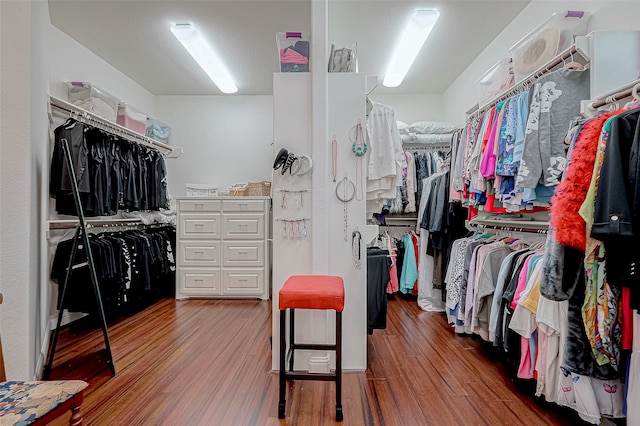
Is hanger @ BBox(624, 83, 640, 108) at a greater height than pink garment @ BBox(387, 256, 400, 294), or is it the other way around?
hanger @ BBox(624, 83, 640, 108)

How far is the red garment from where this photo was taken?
1.38 meters

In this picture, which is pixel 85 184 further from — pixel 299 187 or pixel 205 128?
pixel 205 128

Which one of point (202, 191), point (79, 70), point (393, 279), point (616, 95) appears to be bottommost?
point (393, 279)

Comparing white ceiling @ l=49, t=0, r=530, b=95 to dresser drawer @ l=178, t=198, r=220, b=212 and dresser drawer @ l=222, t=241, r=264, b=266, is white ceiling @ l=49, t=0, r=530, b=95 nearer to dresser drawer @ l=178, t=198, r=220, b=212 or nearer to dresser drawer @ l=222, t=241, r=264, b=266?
dresser drawer @ l=178, t=198, r=220, b=212

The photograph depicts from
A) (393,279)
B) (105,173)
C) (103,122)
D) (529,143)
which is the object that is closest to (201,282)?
(105,173)

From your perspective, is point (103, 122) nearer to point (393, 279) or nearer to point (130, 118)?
point (130, 118)

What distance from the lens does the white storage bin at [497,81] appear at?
8.30ft

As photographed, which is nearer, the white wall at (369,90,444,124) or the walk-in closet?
the walk-in closet

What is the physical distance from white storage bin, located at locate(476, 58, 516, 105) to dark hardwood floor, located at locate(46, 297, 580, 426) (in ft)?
7.08

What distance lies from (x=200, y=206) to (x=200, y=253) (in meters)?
0.61

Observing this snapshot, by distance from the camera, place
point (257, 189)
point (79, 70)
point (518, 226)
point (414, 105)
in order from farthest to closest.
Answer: point (414, 105), point (257, 189), point (79, 70), point (518, 226)

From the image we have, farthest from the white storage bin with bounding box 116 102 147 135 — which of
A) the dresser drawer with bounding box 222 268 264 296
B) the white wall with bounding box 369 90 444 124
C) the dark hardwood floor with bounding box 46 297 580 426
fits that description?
the white wall with bounding box 369 90 444 124

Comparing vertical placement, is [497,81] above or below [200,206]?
above

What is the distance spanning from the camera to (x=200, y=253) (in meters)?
4.02
